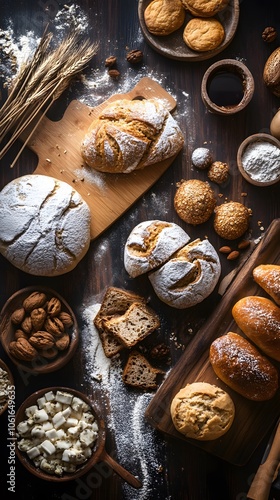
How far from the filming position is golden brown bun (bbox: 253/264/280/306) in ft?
11.5

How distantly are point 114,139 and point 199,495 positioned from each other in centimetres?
207

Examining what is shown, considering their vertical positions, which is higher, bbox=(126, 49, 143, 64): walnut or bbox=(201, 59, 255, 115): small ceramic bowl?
bbox=(201, 59, 255, 115): small ceramic bowl

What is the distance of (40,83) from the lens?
3.66 m

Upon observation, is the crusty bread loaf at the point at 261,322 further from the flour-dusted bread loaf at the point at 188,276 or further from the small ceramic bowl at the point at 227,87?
the small ceramic bowl at the point at 227,87

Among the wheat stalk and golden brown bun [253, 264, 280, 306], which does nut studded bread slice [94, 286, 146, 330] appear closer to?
golden brown bun [253, 264, 280, 306]

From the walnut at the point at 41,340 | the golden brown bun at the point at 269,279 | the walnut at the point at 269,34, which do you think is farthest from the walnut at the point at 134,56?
the walnut at the point at 41,340

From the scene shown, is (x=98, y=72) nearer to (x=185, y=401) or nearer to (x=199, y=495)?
(x=185, y=401)

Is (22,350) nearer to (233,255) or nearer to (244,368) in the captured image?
(244,368)

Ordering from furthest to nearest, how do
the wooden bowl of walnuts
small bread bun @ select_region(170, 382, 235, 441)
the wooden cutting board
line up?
1. the wooden cutting board
2. the wooden bowl of walnuts
3. small bread bun @ select_region(170, 382, 235, 441)

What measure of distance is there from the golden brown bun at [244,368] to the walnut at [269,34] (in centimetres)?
179

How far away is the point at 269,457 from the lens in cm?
346

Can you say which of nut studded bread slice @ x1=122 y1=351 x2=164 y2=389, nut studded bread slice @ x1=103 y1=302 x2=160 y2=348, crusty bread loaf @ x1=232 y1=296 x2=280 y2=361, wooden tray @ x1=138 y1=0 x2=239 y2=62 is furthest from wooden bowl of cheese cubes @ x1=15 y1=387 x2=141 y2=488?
wooden tray @ x1=138 y1=0 x2=239 y2=62

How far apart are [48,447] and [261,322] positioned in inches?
52.5

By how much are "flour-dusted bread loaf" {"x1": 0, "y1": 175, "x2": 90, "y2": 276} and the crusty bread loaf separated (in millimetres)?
973
